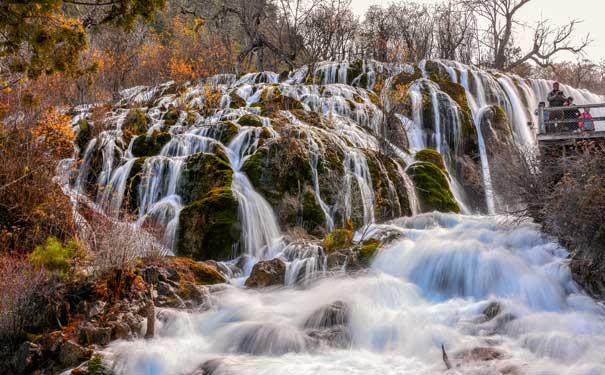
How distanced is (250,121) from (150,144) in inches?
113

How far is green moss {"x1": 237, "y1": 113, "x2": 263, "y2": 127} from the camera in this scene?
14.6 meters

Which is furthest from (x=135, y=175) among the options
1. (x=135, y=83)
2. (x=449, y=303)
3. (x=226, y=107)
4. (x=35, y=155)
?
(x=135, y=83)

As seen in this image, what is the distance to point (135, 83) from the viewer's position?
27.7 m

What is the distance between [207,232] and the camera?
34.3 ft

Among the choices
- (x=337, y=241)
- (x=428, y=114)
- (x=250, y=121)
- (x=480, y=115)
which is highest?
(x=428, y=114)

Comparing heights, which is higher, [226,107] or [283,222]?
[226,107]

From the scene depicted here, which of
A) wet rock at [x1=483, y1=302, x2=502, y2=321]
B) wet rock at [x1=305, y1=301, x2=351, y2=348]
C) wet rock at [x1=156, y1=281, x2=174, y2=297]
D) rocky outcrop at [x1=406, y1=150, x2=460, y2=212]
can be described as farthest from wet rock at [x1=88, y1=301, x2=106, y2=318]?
rocky outcrop at [x1=406, y1=150, x2=460, y2=212]

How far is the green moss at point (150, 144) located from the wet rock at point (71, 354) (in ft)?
26.2

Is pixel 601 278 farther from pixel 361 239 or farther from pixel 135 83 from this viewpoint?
pixel 135 83

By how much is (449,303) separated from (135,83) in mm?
23978

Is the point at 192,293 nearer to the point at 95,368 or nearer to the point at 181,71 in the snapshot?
the point at 95,368

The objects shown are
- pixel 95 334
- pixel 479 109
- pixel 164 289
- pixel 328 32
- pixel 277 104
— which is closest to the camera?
pixel 95 334

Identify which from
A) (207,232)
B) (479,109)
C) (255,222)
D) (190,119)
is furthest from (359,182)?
(479,109)

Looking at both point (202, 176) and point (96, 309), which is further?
point (202, 176)
